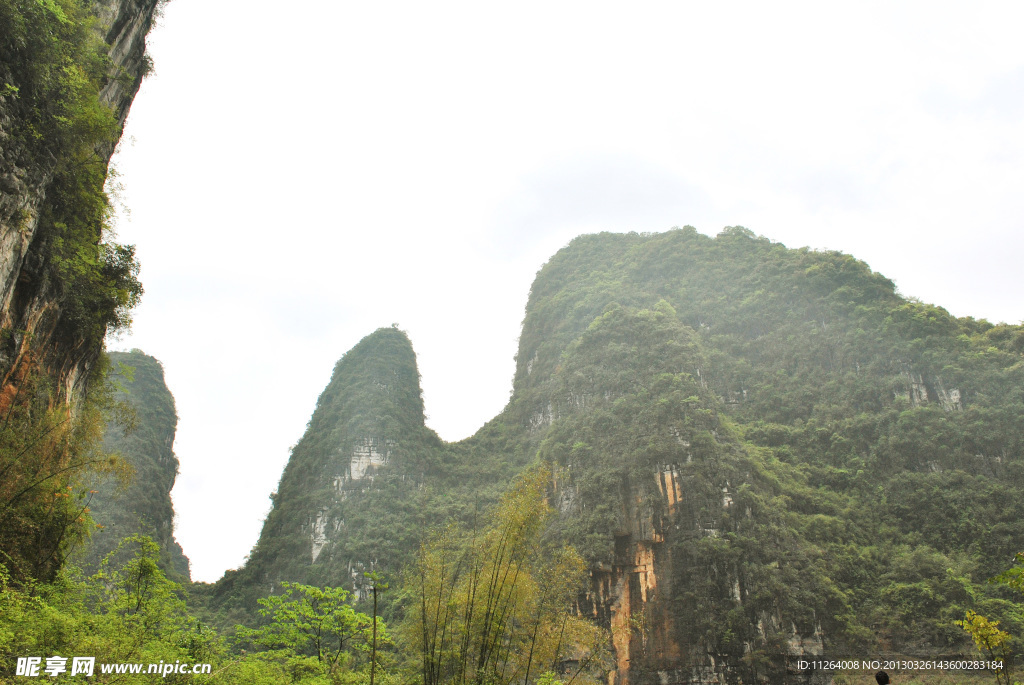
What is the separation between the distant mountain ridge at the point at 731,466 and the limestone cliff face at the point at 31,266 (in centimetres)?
981

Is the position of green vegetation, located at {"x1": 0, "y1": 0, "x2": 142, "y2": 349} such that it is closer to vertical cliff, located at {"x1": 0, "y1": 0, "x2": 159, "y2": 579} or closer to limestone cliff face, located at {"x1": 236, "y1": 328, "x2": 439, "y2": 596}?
vertical cliff, located at {"x1": 0, "y1": 0, "x2": 159, "y2": 579}

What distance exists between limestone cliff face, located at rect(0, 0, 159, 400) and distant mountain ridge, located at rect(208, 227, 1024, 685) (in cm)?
981

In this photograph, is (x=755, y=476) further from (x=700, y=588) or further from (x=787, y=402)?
(x=787, y=402)

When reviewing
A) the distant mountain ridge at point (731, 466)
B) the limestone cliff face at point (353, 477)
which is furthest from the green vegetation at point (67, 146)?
the limestone cliff face at point (353, 477)

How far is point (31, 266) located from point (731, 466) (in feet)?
76.7

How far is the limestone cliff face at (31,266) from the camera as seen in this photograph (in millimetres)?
6613

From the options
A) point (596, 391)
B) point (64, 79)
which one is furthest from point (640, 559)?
point (64, 79)

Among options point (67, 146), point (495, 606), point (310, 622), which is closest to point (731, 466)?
point (495, 606)

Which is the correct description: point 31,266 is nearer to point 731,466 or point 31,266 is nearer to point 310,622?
point 310,622

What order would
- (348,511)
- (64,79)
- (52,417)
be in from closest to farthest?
(64,79)
(52,417)
(348,511)

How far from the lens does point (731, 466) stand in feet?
81.1

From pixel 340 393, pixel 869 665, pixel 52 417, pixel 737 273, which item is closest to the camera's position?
pixel 52 417

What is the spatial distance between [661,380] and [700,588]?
977 centimetres

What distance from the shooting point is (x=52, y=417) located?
788 cm
